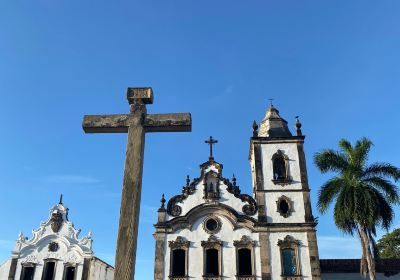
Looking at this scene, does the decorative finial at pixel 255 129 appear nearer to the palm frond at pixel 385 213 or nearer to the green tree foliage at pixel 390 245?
the palm frond at pixel 385 213

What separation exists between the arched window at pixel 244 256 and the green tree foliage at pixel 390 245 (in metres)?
20.9

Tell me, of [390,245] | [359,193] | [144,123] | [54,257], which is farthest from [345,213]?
[390,245]

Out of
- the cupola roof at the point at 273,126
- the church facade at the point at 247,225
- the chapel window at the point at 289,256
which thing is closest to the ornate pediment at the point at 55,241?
the church facade at the point at 247,225

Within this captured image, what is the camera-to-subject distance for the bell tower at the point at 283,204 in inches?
914

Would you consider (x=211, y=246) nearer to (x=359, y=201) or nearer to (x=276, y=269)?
(x=276, y=269)

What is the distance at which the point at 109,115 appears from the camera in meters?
7.44

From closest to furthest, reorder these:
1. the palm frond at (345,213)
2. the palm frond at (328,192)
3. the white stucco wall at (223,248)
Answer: the palm frond at (345,213) → the palm frond at (328,192) → the white stucco wall at (223,248)

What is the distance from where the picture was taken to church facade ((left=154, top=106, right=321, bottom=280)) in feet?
76.2

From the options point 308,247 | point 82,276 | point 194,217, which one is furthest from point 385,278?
point 82,276

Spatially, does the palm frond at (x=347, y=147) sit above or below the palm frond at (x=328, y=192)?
above

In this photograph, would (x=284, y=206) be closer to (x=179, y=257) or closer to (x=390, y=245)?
(x=179, y=257)

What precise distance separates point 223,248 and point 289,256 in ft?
12.5

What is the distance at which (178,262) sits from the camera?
933 inches

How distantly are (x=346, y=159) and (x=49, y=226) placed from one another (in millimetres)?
18441
